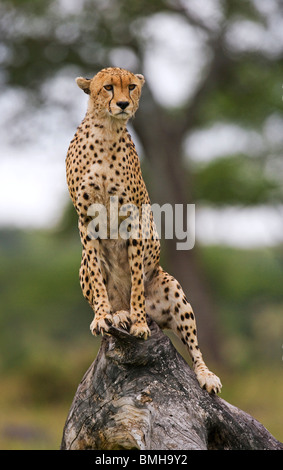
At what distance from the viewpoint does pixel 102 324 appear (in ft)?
11.8

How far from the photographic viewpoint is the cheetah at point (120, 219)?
12.0 feet

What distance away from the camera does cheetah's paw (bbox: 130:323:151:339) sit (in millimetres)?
3664

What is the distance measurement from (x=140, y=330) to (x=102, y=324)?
0.20 metres

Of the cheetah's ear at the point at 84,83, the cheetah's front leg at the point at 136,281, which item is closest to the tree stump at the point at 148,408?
the cheetah's front leg at the point at 136,281

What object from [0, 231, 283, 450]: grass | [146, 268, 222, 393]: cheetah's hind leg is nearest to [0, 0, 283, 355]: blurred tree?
[0, 231, 283, 450]: grass

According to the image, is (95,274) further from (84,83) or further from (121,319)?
(84,83)

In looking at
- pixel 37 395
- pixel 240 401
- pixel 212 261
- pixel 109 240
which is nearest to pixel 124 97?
pixel 109 240

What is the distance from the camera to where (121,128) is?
380cm

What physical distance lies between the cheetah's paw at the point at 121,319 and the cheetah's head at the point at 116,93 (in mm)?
981

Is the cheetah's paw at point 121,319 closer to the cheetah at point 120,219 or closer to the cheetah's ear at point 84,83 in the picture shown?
the cheetah at point 120,219

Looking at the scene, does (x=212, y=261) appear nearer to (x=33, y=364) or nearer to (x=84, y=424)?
(x=33, y=364)

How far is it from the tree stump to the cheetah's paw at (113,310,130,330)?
7 cm

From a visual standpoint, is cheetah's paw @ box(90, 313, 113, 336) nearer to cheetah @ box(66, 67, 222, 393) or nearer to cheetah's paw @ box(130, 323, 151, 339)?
cheetah @ box(66, 67, 222, 393)
